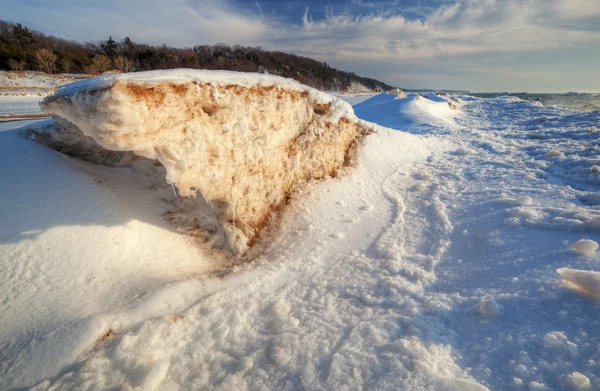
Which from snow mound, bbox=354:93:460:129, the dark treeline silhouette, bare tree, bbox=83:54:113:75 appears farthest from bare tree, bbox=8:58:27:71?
snow mound, bbox=354:93:460:129

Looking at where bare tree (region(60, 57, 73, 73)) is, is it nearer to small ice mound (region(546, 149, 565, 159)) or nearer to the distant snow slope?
the distant snow slope

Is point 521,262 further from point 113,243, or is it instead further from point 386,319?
point 113,243

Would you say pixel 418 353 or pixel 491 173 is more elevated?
pixel 491 173

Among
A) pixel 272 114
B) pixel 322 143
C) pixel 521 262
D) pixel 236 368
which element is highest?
pixel 272 114

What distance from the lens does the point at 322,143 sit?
4.56 metres

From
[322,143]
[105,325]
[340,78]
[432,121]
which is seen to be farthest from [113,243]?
[340,78]

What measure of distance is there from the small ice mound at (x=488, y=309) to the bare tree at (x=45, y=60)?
38.5m

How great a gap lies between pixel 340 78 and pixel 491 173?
6523cm

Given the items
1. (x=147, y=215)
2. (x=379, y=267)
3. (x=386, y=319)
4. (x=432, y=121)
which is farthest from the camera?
(x=432, y=121)

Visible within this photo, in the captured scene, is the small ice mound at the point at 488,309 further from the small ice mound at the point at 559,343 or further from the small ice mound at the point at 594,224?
the small ice mound at the point at 594,224

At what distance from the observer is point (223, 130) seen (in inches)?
121

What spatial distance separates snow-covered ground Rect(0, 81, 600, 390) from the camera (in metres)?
1.66

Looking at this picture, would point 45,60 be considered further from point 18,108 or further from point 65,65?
point 18,108

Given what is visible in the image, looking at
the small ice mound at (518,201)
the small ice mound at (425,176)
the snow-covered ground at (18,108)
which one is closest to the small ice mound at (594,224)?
the small ice mound at (518,201)
